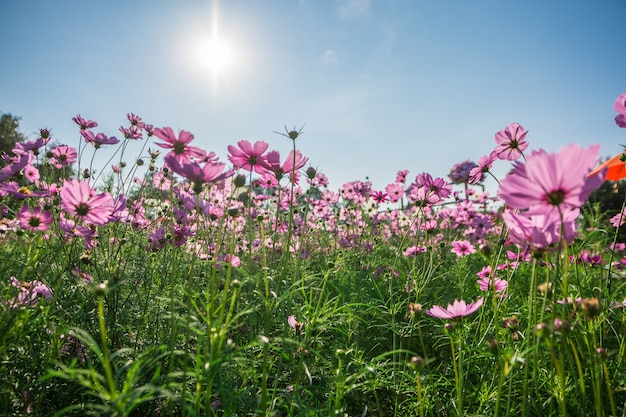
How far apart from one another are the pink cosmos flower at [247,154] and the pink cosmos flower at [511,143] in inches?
35.7

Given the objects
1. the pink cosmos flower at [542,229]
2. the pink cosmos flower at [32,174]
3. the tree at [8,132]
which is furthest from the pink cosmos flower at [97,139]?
the tree at [8,132]

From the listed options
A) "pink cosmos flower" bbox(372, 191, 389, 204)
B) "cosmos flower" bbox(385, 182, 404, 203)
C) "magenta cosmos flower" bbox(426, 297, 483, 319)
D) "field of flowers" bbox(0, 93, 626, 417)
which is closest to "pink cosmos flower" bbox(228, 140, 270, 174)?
"field of flowers" bbox(0, 93, 626, 417)

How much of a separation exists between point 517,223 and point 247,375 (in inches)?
35.6

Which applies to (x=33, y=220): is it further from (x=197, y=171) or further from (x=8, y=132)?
(x=8, y=132)

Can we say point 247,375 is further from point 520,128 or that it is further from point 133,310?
point 520,128

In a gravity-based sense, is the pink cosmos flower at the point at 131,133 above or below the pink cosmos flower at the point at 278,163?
above

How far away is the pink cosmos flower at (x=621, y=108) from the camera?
3.05ft

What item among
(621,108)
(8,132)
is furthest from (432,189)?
(8,132)

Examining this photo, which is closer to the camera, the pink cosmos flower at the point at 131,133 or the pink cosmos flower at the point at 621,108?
the pink cosmos flower at the point at 621,108

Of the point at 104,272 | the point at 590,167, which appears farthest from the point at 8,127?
the point at 590,167

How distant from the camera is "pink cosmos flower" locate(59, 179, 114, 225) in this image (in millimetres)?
962

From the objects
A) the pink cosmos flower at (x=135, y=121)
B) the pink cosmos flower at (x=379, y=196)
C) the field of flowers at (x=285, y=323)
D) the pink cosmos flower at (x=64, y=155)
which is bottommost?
the field of flowers at (x=285, y=323)

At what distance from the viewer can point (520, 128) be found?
4.20ft

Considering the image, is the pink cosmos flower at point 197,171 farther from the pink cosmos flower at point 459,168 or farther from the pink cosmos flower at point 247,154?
the pink cosmos flower at point 459,168
